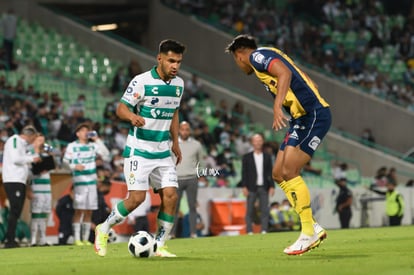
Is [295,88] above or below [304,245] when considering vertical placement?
above

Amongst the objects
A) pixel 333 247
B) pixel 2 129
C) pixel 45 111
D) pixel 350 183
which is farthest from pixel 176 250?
pixel 350 183

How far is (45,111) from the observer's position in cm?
2583

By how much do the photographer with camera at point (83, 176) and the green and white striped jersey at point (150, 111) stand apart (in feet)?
25.8

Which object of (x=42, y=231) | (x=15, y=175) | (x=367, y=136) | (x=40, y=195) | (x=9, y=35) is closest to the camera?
(x=15, y=175)

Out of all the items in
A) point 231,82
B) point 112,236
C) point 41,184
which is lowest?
point 112,236

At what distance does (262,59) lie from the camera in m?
11.9

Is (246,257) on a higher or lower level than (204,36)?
lower

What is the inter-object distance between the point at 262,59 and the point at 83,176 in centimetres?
855

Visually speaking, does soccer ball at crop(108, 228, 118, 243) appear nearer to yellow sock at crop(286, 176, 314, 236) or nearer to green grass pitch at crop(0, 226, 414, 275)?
green grass pitch at crop(0, 226, 414, 275)

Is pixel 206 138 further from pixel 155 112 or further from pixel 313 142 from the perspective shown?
pixel 155 112

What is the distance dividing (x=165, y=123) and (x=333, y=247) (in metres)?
3.21

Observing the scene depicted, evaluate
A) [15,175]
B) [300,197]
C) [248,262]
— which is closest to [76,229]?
[15,175]

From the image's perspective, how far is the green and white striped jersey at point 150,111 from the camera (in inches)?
466

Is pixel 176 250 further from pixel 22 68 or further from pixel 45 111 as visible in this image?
pixel 22 68
